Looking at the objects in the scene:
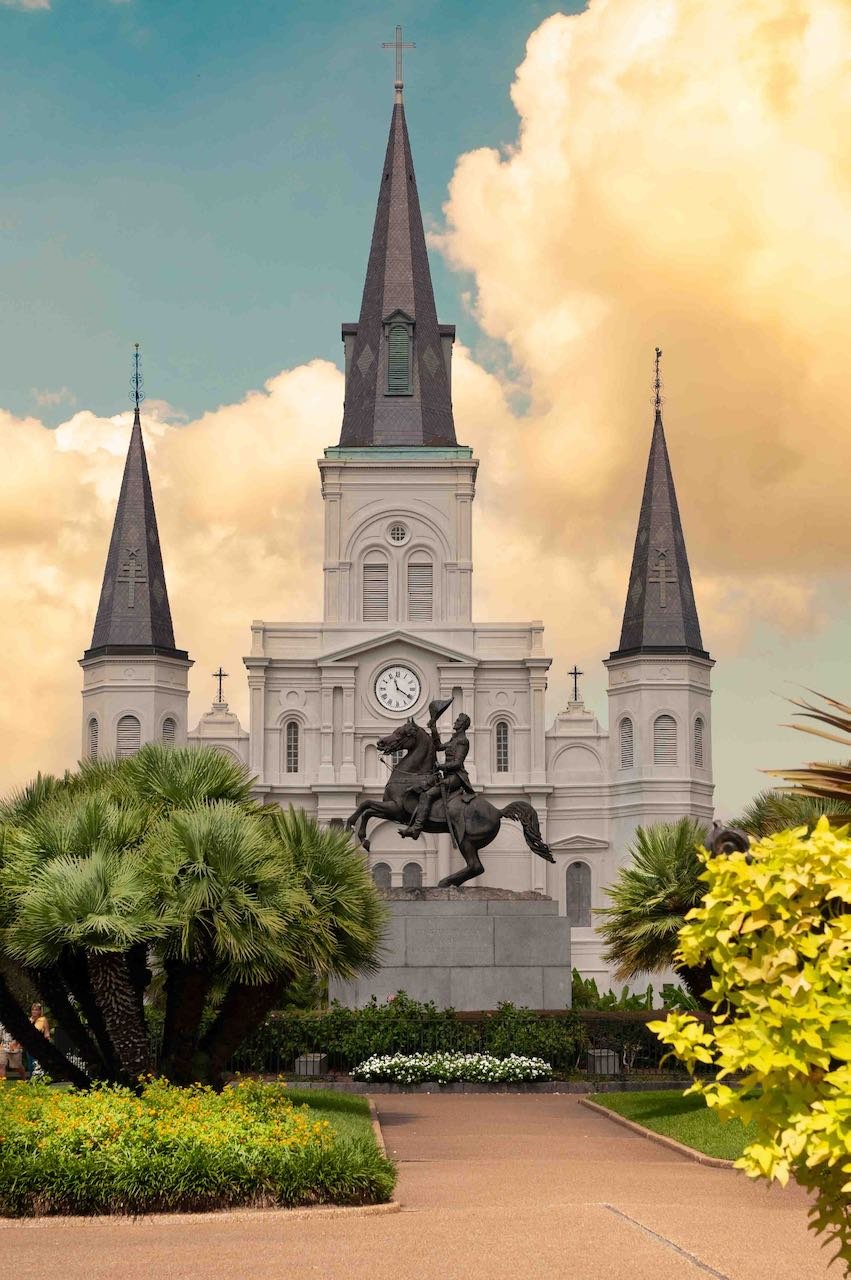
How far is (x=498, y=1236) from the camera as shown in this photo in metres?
13.0

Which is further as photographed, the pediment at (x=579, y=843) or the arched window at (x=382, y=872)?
the pediment at (x=579, y=843)

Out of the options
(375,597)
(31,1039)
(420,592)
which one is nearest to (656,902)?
(31,1039)

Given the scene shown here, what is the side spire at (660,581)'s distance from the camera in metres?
74.1

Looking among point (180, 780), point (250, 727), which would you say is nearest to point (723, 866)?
point (180, 780)

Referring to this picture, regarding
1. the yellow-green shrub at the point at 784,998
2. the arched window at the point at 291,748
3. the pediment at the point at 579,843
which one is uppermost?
the arched window at the point at 291,748

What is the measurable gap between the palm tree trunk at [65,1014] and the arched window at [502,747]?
177 feet

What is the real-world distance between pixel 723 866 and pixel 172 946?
473 inches

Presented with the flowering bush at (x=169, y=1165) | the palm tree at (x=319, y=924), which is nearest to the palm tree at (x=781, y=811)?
the palm tree at (x=319, y=924)

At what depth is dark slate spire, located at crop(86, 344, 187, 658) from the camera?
74.4 metres

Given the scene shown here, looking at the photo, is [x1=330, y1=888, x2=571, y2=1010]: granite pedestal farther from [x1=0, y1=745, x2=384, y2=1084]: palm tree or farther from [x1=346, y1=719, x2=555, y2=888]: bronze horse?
[x1=0, y1=745, x2=384, y2=1084]: palm tree

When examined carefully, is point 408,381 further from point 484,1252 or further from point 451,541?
point 484,1252

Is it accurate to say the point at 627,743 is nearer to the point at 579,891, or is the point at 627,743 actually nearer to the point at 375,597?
the point at 579,891

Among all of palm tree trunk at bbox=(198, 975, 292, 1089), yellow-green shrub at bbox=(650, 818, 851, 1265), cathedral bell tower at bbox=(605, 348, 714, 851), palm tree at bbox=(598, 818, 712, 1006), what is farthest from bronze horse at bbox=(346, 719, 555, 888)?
cathedral bell tower at bbox=(605, 348, 714, 851)

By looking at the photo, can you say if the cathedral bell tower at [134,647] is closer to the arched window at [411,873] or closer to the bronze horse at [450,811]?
the arched window at [411,873]
